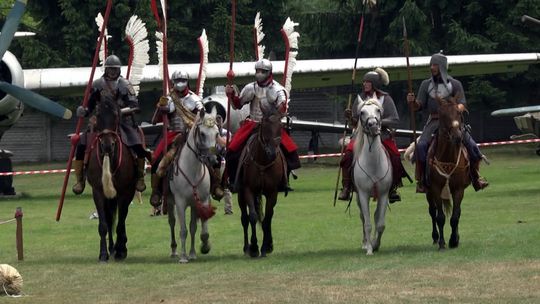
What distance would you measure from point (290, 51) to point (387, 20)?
1289 inches

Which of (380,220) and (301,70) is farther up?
(301,70)

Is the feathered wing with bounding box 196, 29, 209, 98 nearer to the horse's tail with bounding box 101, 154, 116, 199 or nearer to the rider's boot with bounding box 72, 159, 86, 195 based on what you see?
the rider's boot with bounding box 72, 159, 86, 195

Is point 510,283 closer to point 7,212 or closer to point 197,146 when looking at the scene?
point 197,146

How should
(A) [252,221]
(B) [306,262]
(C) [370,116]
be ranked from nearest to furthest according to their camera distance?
(B) [306,262] < (C) [370,116] < (A) [252,221]

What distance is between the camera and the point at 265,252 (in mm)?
16750

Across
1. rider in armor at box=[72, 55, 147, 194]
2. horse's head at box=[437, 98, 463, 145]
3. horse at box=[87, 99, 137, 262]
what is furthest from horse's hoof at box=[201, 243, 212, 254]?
horse's head at box=[437, 98, 463, 145]

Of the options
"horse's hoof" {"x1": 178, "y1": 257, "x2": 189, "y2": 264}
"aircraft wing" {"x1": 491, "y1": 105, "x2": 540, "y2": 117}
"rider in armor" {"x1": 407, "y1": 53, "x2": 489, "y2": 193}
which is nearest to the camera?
"horse's hoof" {"x1": 178, "y1": 257, "x2": 189, "y2": 264}

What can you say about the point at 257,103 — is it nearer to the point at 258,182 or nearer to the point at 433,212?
the point at 258,182

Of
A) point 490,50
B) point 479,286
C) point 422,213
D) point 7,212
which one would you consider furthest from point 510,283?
point 490,50

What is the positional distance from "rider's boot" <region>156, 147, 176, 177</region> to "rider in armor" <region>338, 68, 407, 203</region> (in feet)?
7.03

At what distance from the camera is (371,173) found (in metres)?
16.8

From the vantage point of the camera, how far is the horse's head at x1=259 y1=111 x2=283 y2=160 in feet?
53.4

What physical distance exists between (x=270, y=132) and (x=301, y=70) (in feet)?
51.8

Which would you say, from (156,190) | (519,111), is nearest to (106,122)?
(156,190)
